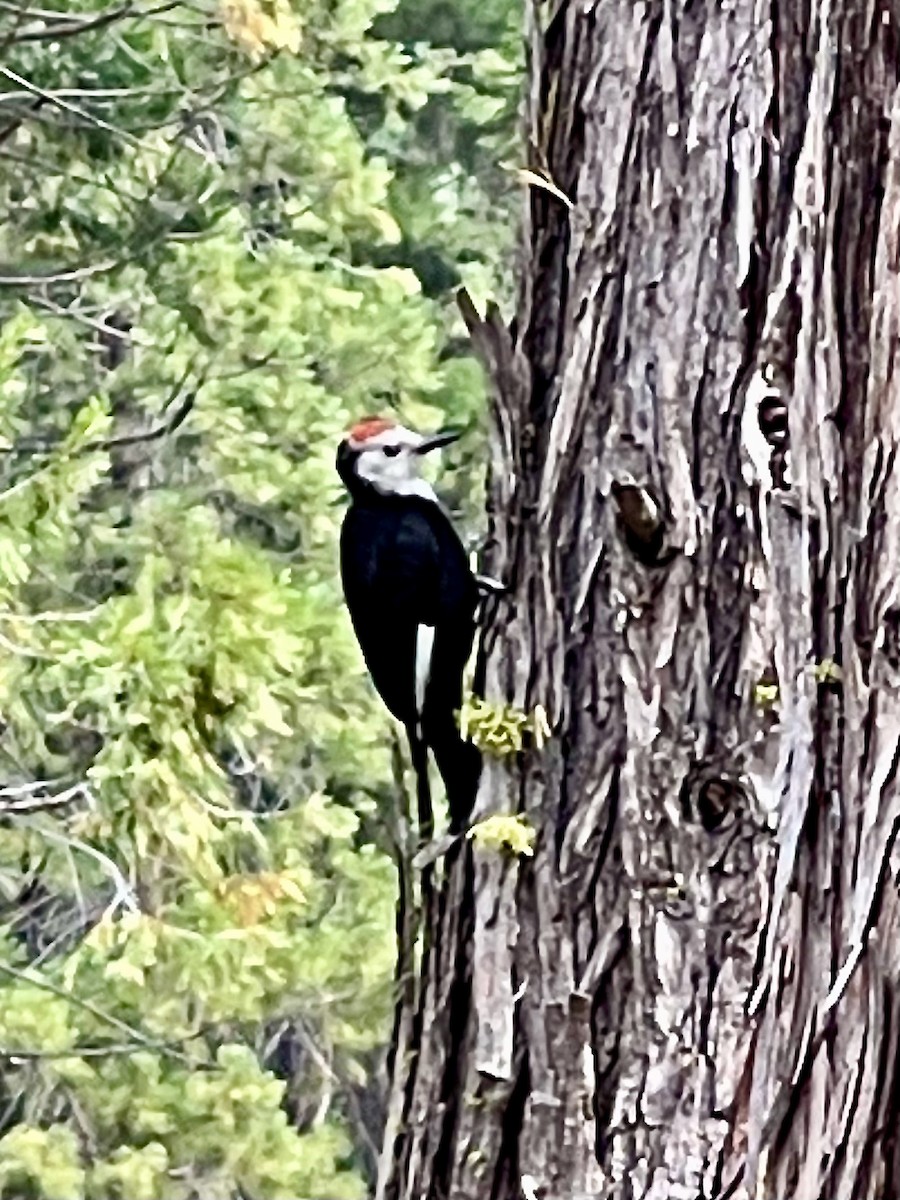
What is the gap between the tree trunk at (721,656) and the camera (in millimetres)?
1118

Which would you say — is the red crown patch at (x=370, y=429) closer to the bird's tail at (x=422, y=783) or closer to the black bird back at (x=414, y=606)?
the black bird back at (x=414, y=606)

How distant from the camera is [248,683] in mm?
2363

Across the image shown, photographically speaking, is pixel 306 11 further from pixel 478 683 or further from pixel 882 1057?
pixel 882 1057

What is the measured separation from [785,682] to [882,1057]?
26 centimetres

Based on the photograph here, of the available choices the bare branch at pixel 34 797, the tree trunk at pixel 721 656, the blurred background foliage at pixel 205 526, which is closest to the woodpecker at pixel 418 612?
the tree trunk at pixel 721 656

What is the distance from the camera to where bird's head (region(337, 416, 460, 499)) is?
162 centimetres

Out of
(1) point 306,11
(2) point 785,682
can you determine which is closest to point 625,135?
(2) point 785,682

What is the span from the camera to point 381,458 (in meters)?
1.65

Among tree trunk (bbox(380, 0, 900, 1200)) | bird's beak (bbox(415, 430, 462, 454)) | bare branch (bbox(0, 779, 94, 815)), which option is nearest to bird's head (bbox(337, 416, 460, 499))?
bird's beak (bbox(415, 430, 462, 454))

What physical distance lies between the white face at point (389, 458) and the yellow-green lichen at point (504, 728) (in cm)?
44

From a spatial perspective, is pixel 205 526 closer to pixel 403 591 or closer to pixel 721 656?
pixel 403 591

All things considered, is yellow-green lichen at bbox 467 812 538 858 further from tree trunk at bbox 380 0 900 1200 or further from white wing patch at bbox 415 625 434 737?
white wing patch at bbox 415 625 434 737

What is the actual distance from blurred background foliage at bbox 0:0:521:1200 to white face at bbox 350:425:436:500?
1.83ft

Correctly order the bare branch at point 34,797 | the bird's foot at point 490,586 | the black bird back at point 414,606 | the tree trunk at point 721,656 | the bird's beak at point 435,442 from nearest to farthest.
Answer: the tree trunk at point 721,656 < the bird's foot at point 490,586 < the black bird back at point 414,606 < the bird's beak at point 435,442 < the bare branch at point 34,797
